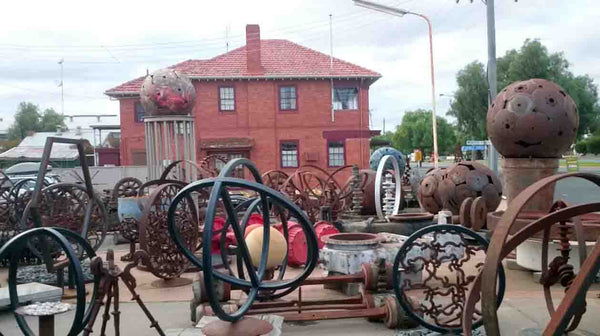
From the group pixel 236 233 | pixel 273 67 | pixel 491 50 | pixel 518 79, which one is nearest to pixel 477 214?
pixel 236 233

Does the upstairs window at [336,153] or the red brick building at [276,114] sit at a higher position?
the red brick building at [276,114]

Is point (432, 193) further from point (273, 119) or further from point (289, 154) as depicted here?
point (273, 119)

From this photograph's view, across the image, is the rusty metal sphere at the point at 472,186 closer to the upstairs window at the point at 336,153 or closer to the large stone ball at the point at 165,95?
the large stone ball at the point at 165,95

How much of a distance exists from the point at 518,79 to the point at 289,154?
67.1 ft

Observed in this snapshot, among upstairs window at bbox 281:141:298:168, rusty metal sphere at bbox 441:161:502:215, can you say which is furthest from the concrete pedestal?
upstairs window at bbox 281:141:298:168

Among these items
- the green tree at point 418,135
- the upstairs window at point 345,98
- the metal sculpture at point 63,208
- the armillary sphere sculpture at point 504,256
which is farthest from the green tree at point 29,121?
the armillary sphere sculpture at point 504,256

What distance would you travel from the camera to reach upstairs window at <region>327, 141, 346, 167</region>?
82.7 feet

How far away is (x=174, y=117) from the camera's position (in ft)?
39.3

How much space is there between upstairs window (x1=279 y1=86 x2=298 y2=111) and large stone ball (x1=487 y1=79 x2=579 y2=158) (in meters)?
16.6

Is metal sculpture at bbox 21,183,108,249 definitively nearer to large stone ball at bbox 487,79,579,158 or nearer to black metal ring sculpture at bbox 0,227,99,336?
black metal ring sculpture at bbox 0,227,99,336

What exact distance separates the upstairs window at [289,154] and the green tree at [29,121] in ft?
171

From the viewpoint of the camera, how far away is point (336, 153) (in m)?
25.2

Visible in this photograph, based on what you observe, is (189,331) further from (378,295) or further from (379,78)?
(379,78)

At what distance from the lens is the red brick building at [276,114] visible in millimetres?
24922
